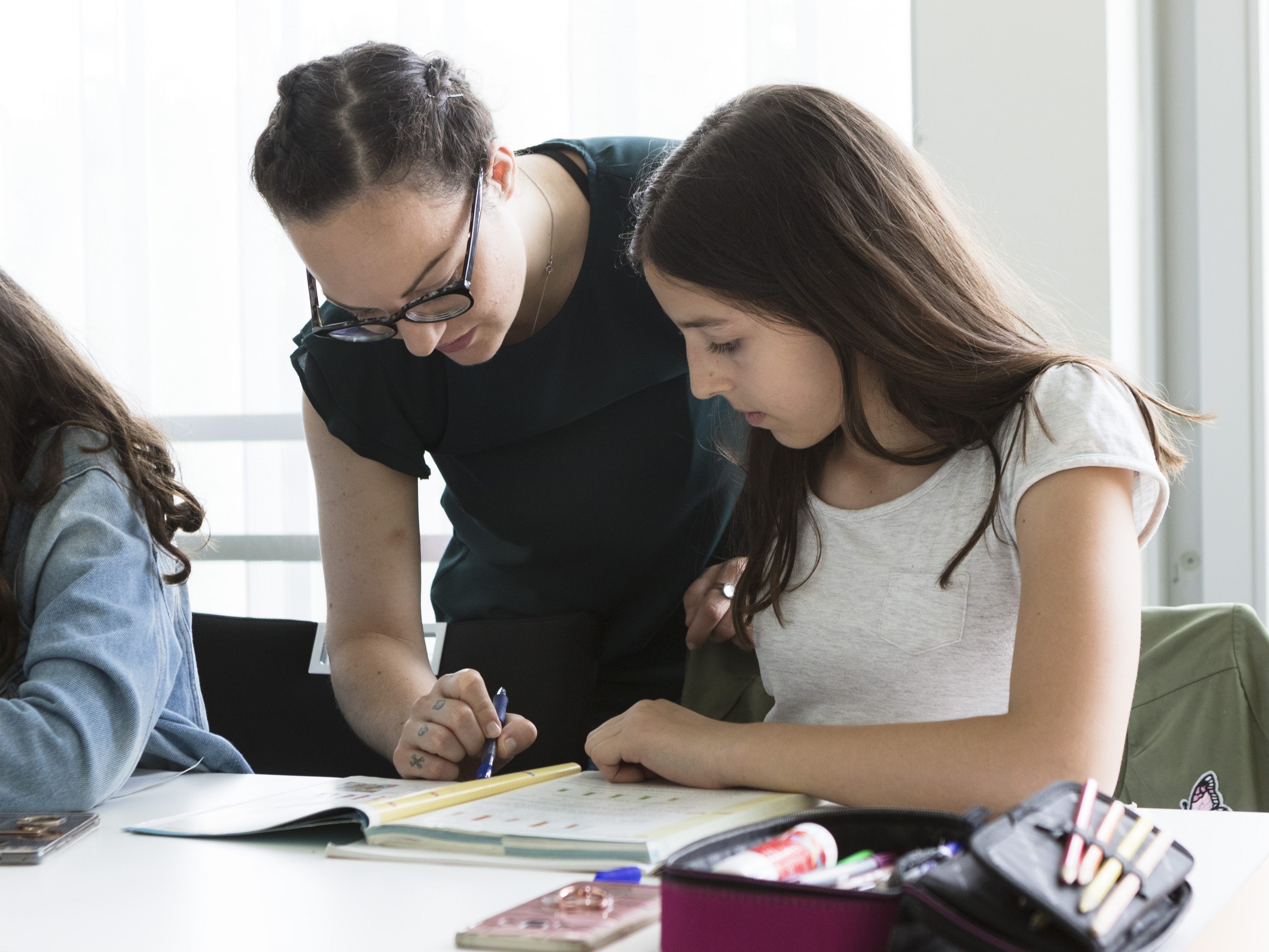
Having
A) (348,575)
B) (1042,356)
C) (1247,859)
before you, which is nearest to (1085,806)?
(1247,859)

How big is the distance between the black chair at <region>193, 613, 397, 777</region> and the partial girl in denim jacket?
0.86ft

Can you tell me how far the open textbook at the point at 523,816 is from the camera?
0.75 metres

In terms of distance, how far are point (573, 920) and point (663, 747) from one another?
34 centimetres

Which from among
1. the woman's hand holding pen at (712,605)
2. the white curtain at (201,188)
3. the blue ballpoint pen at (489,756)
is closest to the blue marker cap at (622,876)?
the blue ballpoint pen at (489,756)

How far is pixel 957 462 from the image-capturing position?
1.12m

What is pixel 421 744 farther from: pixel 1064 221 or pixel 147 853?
pixel 1064 221

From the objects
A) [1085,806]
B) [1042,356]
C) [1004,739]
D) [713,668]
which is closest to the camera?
[1085,806]

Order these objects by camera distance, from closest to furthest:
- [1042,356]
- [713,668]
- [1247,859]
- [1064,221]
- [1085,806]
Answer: [1085,806] < [1247,859] < [1042,356] < [713,668] < [1064,221]

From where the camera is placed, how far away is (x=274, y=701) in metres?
1.59

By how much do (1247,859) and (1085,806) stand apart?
236mm

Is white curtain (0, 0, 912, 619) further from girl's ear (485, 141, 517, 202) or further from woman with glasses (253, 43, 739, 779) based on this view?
girl's ear (485, 141, 517, 202)

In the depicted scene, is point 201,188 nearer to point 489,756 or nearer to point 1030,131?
point 1030,131

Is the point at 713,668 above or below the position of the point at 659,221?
below

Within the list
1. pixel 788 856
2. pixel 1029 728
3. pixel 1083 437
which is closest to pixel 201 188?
pixel 1083 437
